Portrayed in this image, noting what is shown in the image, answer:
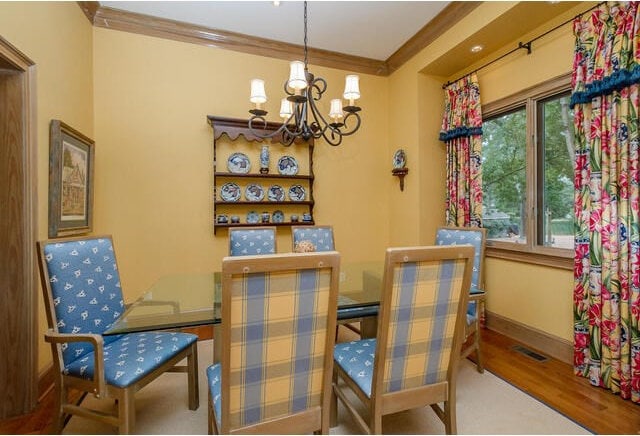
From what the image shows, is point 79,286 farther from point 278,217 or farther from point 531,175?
point 531,175

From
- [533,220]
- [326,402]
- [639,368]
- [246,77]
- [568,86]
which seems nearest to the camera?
[326,402]

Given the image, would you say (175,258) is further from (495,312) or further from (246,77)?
(495,312)

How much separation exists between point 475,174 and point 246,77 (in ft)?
8.57

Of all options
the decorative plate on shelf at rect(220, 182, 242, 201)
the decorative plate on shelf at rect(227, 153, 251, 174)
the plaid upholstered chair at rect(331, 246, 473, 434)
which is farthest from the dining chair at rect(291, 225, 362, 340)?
the plaid upholstered chair at rect(331, 246, 473, 434)

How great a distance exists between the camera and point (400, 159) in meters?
3.66

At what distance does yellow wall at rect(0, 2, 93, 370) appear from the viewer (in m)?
1.83

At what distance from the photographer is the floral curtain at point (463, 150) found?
3.08 meters

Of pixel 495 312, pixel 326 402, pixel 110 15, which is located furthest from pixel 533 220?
pixel 110 15

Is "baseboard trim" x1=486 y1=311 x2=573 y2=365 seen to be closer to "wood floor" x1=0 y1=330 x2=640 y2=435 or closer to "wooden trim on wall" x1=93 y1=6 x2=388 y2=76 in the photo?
"wood floor" x1=0 y1=330 x2=640 y2=435

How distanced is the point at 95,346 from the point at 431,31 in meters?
3.68

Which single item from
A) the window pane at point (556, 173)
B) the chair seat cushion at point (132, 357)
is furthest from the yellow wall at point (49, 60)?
the window pane at point (556, 173)

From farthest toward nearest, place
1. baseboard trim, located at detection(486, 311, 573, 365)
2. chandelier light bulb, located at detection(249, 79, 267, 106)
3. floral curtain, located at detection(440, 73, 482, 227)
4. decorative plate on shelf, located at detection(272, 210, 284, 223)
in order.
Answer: decorative plate on shelf, located at detection(272, 210, 284, 223)
floral curtain, located at detection(440, 73, 482, 227)
baseboard trim, located at detection(486, 311, 573, 365)
chandelier light bulb, located at detection(249, 79, 267, 106)

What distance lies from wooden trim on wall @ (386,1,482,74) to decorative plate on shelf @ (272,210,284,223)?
7.50ft

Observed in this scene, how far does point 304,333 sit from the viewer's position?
3.73 ft
